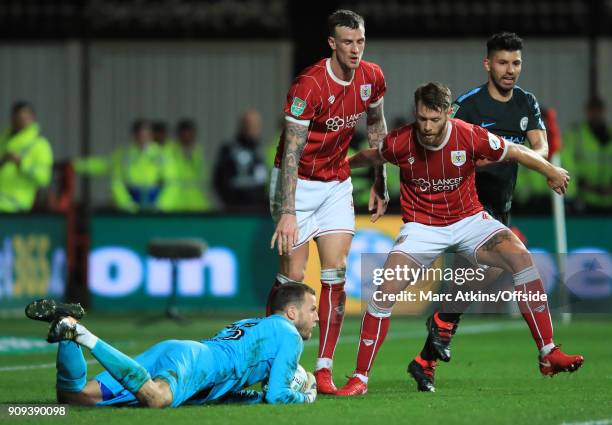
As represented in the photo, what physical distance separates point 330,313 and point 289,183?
0.97 m

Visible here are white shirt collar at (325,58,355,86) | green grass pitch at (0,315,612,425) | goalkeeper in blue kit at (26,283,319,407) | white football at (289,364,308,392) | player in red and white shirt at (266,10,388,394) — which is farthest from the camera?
white shirt collar at (325,58,355,86)

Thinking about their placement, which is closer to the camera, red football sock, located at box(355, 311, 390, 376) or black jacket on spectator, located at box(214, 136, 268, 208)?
red football sock, located at box(355, 311, 390, 376)

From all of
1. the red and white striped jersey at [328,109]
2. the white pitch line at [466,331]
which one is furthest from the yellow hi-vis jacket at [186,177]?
the red and white striped jersey at [328,109]

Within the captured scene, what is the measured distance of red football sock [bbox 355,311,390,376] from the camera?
27.6 ft

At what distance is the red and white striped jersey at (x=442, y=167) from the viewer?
27.2 feet

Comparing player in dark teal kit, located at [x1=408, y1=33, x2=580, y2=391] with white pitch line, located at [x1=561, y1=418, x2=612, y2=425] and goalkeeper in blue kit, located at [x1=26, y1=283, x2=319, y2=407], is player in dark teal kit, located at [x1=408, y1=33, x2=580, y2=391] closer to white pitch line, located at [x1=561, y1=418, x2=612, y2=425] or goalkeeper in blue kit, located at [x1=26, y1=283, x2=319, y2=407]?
goalkeeper in blue kit, located at [x1=26, y1=283, x2=319, y2=407]

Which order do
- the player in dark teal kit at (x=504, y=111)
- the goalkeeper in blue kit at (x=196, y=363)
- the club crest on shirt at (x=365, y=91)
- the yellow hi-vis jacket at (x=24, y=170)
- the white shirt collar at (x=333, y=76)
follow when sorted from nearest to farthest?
the goalkeeper in blue kit at (x=196, y=363) → the white shirt collar at (x=333, y=76) → the club crest on shirt at (x=365, y=91) → the player in dark teal kit at (x=504, y=111) → the yellow hi-vis jacket at (x=24, y=170)

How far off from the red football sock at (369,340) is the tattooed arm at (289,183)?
67 cm

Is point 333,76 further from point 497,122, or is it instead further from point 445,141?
point 497,122

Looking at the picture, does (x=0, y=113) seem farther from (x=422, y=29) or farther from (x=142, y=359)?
(x=142, y=359)

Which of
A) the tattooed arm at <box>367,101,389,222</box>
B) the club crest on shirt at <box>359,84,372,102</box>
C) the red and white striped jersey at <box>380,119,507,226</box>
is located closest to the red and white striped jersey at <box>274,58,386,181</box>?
the club crest on shirt at <box>359,84,372,102</box>

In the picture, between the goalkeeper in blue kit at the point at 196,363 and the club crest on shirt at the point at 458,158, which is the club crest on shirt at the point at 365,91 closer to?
the club crest on shirt at the point at 458,158

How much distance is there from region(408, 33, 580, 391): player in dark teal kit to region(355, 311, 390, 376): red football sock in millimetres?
494

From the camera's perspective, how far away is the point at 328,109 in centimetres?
866
